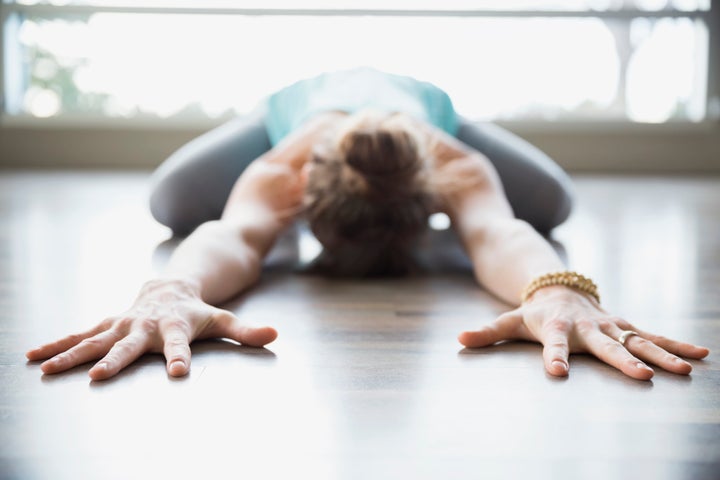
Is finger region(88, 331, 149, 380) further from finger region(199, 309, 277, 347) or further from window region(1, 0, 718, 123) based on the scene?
window region(1, 0, 718, 123)

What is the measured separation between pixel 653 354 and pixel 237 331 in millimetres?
606

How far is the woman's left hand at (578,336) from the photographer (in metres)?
1.15

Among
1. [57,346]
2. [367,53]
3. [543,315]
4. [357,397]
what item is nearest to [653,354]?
[543,315]

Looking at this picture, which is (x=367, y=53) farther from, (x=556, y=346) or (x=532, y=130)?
(x=556, y=346)

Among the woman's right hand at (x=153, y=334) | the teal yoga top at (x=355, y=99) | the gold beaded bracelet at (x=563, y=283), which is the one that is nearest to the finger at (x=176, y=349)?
the woman's right hand at (x=153, y=334)

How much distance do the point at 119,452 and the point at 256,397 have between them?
219mm

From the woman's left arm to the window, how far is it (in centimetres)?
349

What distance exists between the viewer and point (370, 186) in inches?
67.9

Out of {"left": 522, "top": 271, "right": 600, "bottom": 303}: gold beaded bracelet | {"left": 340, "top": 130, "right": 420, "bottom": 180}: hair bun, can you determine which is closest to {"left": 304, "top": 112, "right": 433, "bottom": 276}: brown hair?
{"left": 340, "top": 130, "right": 420, "bottom": 180}: hair bun

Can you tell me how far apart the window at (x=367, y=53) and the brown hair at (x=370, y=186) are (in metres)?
3.46

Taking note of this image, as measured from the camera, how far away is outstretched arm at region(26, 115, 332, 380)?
3.78 feet

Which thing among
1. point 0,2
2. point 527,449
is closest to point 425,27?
point 0,2

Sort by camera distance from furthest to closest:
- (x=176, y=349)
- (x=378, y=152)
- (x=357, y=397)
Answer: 1. (x=378, y=152)
2. (x=176, y=349)
3. (x=357, y=397)

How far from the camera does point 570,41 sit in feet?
17.0
